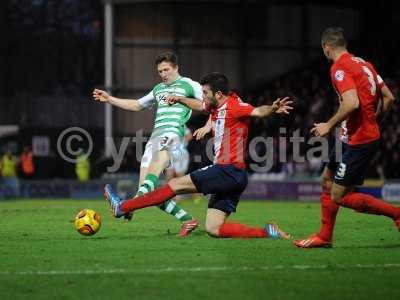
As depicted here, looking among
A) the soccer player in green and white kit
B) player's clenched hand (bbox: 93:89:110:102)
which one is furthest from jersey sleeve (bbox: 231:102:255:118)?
player's clenched hand (bbox: 93:89:110:102)

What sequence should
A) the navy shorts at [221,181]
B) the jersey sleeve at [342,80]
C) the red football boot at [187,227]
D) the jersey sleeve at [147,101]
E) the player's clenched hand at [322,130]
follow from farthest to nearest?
the jersey sleeve at [147,101], the red football boot at [187,227], the navy shorts at [221,181], the jersey sleeve at [342,80], the player's clenched hand at [322,130]

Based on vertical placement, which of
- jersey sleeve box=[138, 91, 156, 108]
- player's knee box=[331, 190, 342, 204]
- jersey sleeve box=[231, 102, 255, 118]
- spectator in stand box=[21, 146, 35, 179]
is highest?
jersey sleeve box=[138, 91, 156, 108]

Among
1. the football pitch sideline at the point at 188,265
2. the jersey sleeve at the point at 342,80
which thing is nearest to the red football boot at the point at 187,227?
the football pitch sideline at the point at 188,265

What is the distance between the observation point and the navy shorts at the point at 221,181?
34.4 feet

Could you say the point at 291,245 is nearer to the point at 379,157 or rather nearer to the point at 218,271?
the point at 218,271

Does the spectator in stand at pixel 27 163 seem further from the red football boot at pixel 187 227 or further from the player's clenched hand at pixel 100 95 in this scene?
the red football boot at pixel 187 227

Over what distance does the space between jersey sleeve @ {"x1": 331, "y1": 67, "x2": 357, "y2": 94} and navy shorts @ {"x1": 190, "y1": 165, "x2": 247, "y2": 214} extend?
5.36ft

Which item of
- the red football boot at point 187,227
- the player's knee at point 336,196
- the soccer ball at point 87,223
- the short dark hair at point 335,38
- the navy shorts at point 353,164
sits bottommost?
the red football boot at point 187,227

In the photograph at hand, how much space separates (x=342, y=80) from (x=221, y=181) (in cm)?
184

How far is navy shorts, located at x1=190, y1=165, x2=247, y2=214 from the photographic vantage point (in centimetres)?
1048

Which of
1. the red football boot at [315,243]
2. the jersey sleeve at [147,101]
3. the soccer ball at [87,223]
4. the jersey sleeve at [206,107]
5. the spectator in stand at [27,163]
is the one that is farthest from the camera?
the spectator in stand at [27,163]

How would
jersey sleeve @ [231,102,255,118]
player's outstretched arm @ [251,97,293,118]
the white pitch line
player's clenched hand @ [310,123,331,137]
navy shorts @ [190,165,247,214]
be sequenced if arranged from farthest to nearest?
navy shorts @ [190,165,247,214] < jersey sleeve @ [231,102,255,118] < player's outstretched arm @ [251,97,293,118] < player's clenched hand @ [310,123,331,137] < the white pitch line

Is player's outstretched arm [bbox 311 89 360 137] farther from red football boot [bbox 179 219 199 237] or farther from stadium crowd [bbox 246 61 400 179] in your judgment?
stadium crowd [bbox 246 61 400 179]

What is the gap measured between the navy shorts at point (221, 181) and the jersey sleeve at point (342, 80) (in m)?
1.63
